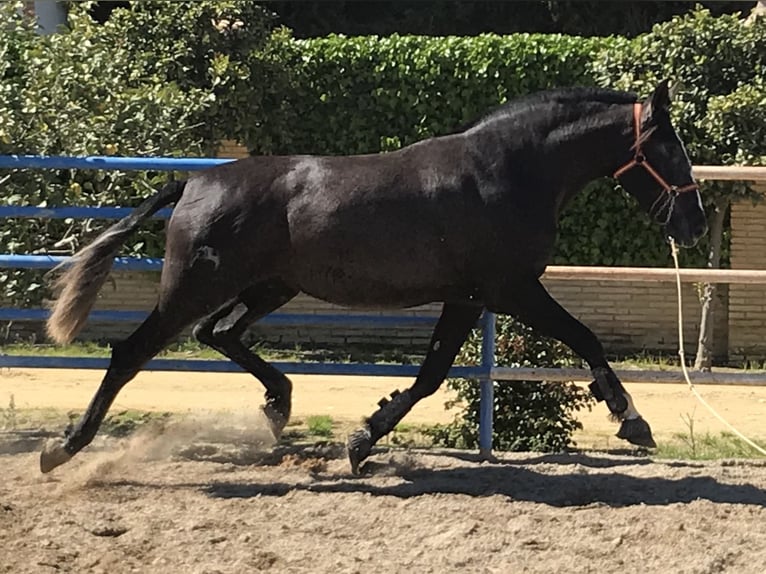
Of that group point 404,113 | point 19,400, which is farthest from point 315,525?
point 404,113

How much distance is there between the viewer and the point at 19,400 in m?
9.55

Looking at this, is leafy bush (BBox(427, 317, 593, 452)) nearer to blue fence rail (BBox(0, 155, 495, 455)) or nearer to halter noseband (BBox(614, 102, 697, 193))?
blue fence rail (BBox(0, 155, 495, 455))

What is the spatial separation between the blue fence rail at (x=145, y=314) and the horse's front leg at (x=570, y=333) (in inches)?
29.4

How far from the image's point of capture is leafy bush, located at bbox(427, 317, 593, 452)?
6785mm

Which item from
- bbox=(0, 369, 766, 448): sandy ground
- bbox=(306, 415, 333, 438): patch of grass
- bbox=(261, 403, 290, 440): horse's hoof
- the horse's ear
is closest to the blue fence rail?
bbox=(261, 403, 290, 440): horse's hoof

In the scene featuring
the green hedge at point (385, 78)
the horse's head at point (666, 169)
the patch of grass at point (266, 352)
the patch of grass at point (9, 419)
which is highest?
the green hedge at point (385, 78)

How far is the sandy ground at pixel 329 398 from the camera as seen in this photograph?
348 inches

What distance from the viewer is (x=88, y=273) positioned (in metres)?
5.94

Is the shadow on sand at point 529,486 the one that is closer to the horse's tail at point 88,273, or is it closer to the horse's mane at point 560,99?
the horse's tail at point 88,273

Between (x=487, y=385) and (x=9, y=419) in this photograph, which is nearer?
(x=487, y=385)

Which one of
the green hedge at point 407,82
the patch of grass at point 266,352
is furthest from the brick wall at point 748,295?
the patch of grass at point 266,352

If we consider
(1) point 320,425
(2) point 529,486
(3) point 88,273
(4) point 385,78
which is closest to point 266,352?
(4) point 385,78

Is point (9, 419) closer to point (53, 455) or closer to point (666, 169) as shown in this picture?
point (53, 455)

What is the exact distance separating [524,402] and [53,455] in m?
2.73
